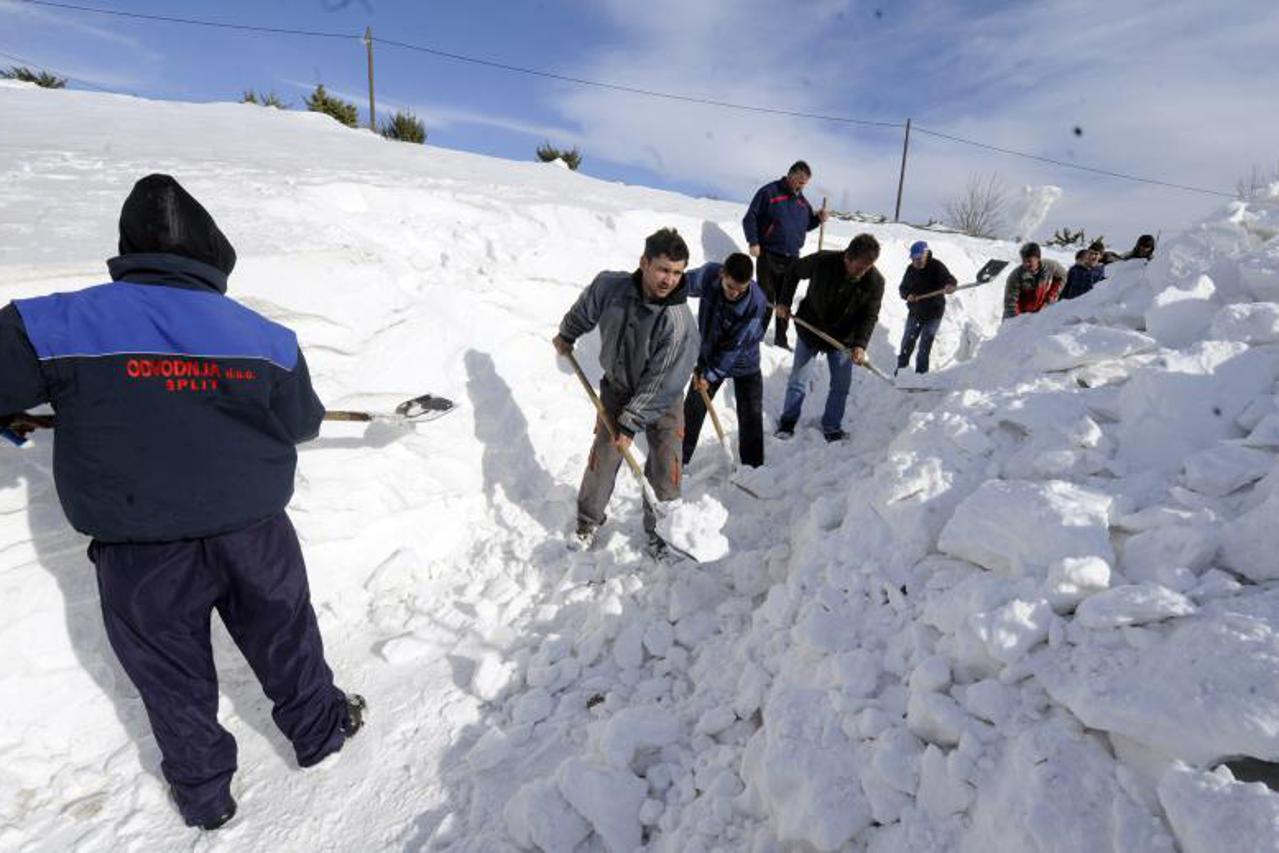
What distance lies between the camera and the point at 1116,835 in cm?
109

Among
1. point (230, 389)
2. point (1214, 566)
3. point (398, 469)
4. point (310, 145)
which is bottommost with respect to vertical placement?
point (398, 469)

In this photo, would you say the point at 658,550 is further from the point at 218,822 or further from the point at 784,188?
the point at 784,188

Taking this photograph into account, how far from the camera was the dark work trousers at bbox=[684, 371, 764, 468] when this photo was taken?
3.70m

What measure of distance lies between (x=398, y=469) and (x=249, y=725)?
4.22 feet

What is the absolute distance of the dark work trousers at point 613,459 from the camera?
121 inches

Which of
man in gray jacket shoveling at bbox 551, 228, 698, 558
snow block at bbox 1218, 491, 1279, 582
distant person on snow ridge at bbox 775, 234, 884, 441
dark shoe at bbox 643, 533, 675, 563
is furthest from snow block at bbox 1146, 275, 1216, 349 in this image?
dark shoe at bbox 643, 533, 675, 563

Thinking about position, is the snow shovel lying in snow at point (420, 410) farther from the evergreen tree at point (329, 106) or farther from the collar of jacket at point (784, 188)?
the evergreen tree at point (329, 106)

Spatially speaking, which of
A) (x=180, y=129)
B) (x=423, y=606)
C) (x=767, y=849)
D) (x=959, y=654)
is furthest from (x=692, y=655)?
(x=180, y=129)

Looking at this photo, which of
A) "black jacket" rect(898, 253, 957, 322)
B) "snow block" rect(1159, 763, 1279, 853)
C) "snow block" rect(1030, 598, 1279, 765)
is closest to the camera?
"snow block" rect(1159, 763, 1279, 853)

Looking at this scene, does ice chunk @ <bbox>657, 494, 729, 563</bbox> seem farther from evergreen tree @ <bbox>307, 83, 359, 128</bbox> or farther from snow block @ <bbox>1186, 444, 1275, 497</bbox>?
evergreen tree @ <bbox>307, 83, 359, 128</bbox>

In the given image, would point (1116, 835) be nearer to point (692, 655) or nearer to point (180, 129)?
point (692, 655)

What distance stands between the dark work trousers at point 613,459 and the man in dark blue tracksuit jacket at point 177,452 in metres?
1.41

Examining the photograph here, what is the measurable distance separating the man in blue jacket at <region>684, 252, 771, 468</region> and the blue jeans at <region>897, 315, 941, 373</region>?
2.96 m

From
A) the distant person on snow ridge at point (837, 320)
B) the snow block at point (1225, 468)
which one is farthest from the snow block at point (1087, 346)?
the distant person on snow ridge at point (837, 320)
